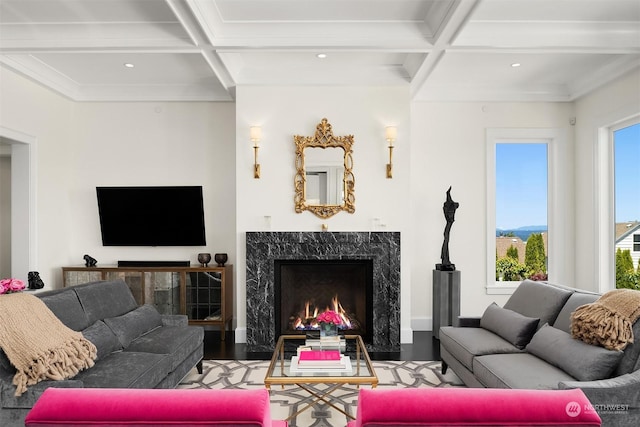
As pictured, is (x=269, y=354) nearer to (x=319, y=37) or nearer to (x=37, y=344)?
(x=37, y=344)

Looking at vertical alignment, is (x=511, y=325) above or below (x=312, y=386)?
above

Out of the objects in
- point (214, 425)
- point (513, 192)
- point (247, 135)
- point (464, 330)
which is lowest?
point (464, 330)

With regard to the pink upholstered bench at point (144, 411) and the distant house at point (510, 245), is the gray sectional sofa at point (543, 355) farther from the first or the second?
the distant house at point (510, 245)

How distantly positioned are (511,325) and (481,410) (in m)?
2.37

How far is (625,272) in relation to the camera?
15.3ft

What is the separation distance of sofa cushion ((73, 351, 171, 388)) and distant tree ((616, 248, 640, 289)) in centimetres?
460

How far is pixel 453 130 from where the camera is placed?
218 inches

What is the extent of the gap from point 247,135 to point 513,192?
346cm

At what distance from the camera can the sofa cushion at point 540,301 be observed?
325 cm

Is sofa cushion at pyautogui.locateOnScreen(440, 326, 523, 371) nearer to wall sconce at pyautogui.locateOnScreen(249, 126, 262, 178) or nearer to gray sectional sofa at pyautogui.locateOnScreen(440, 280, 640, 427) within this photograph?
gray sectional sofa at pyautogui.locateOnScreen(440, 280, 640, 427)

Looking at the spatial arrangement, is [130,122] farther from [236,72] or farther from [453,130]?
[453,130]

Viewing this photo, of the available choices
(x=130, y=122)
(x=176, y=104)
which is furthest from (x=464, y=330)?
(x=130, y=122)

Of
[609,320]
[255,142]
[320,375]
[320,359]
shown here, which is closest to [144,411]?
[320,375]

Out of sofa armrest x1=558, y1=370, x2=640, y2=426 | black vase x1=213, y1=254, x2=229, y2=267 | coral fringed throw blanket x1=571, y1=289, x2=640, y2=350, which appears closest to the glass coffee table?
sofa armrest x1=558, y1=370, x2=640, y2=426
